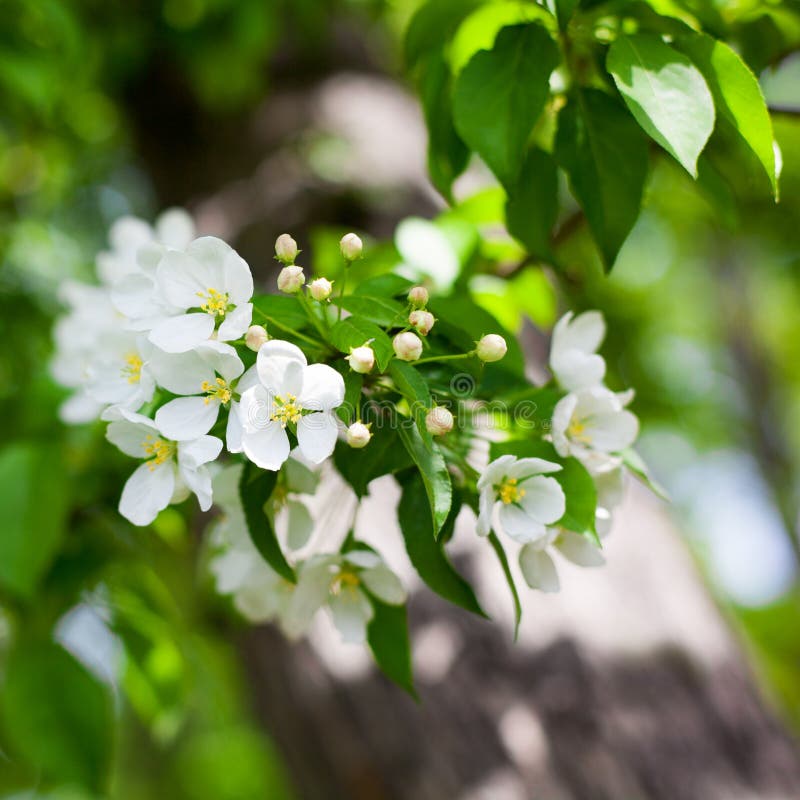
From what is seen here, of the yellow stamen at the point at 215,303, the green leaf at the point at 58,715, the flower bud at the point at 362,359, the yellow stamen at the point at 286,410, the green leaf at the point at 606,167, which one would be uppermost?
the green leaf at the point at 606,167

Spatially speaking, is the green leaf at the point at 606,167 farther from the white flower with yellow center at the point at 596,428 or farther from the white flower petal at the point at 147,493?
the white flower petal at the point at 147,493

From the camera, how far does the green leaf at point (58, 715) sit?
1405 millimetres

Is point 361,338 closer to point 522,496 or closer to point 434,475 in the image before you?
point 434,475

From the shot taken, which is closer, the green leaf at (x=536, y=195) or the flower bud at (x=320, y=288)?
the flower bud at (x=320, y=288)

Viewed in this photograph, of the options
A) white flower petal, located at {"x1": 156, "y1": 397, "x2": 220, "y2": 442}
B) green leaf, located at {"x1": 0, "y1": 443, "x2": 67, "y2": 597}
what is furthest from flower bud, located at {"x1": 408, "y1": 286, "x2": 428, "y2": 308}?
green leaf, located at {"x1": 0, "y1": 443, "x2": 67, "y2": 597}

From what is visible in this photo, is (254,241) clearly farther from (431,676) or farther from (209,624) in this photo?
(431,676)

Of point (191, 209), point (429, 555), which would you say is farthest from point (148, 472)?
point (191, 209)

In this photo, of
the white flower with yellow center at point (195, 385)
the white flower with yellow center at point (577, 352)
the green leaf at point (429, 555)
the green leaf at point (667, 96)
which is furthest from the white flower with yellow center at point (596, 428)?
the white flower with yellow center at point (195, 385)

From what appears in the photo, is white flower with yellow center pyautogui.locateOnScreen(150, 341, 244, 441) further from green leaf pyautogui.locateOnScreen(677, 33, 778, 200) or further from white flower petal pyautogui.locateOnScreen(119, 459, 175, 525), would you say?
green leaf pyautogui.locateOnScreen(677, 33, 778, 200)

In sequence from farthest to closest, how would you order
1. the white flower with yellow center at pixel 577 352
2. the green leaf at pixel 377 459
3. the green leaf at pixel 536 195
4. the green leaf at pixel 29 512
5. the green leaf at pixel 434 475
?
the green leaf at pixel 29 512 < the green leaf at pixel 536 195 < the white flower with yellow center at pixel 577 352 < the green leaf at pixel 377 459 < the green leaf at pixel 434 475

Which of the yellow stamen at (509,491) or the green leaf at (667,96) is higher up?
the green leaf at (667,96)

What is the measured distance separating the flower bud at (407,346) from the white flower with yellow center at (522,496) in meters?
0.14

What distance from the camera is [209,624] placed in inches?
85.1

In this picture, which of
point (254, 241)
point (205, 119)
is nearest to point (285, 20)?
point (205, 119)
